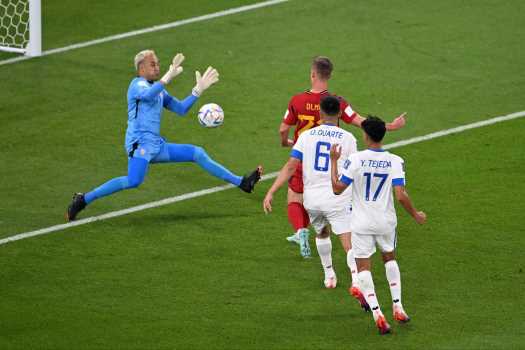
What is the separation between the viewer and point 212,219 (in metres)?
14.2

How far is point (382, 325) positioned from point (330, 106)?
2178mm

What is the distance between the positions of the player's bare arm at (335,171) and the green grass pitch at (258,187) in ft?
4.36

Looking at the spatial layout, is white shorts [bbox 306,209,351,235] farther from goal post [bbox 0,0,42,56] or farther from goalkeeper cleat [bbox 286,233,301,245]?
goal post [bbox 0,0,42,56]

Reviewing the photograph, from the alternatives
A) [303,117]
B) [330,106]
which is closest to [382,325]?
[330,106]

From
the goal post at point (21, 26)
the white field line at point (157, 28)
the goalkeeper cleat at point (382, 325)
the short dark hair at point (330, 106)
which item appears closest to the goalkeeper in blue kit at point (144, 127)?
the short dark hair at point (330, 106)

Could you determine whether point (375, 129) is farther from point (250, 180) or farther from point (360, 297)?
point (250, 180)

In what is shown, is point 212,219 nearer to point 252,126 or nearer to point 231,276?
point 231,276

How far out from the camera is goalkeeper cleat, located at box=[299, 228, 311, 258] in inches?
495

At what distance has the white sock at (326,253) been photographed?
477 inches

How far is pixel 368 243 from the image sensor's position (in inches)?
434

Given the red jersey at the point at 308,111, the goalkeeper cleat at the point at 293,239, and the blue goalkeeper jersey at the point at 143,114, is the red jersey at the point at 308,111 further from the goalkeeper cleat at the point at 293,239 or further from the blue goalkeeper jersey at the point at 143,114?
the blue goalkeeper jersey at the point at 143,114

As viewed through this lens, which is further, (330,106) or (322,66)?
(322,66)

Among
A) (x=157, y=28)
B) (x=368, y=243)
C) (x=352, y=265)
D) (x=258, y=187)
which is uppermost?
(x=157, y=28)

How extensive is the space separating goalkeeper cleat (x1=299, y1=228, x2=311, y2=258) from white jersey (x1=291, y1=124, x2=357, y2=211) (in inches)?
25.1
